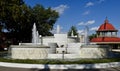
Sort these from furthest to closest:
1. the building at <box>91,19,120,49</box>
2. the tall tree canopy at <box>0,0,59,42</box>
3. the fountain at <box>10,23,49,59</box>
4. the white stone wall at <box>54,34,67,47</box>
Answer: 1. the building at <box>91,19,120,49</box>
2. the tall tree canopy at <box>0,0,59,42</box>
3. the white stone wall at <box>54,34,67,47</box>
4. the fountain at <box>10,23,49,59</box>

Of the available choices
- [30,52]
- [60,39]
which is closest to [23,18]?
[60,39]

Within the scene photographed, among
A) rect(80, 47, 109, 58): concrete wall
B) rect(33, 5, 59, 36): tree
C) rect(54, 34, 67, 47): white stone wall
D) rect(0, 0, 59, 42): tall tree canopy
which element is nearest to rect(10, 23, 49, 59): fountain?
rect(80, 47, 109, 58): concrete wall

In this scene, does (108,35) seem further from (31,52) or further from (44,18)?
(31,52)

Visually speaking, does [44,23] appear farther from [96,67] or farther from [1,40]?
[96,67]

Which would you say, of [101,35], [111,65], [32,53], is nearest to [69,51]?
[32,53]

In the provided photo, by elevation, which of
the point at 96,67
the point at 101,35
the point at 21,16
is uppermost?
the point at 21,16

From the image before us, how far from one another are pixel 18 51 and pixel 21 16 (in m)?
26.4

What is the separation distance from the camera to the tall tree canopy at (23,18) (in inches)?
1970

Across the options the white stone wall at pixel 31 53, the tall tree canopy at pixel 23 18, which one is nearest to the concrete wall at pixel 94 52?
the white stone wall at pixel 31 53

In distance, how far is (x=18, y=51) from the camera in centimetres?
2698

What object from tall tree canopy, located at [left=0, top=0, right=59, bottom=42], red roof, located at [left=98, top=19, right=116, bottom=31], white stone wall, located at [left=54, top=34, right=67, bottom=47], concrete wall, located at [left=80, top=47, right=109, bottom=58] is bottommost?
concrete wall, located at [left=80, top=47, right=109, bottom=58]

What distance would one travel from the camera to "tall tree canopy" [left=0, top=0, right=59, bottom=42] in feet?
164

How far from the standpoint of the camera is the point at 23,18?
Answer: 5556cm

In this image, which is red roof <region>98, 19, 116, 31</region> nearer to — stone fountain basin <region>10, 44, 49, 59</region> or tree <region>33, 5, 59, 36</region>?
tree <region>33, 5, 59, 36</region>
